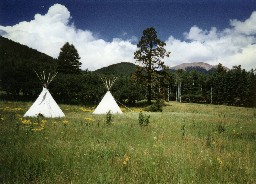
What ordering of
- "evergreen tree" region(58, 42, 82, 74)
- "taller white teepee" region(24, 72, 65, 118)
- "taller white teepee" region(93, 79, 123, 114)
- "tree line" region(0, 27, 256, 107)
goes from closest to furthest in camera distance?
"taller white teepee" region(24, 72, 65, 118) < "taller white teepee" region(93, 79, 123, 114) < "tree line" region(0, 27, 256, 107) < "evergreen tree" region(58, 42, 82, 74)

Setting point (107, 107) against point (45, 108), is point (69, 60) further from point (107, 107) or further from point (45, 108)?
point (45, 108)

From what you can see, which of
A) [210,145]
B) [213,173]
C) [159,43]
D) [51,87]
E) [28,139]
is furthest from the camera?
[51,87]

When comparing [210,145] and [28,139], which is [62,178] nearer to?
[28,139]

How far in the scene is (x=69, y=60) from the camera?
69312mm

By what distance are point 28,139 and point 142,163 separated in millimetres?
5046

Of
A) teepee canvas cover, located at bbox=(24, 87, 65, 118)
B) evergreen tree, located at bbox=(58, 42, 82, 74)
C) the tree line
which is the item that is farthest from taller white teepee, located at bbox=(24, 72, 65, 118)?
evergreen tree, located at bbox=(58, 42, 82, 74)

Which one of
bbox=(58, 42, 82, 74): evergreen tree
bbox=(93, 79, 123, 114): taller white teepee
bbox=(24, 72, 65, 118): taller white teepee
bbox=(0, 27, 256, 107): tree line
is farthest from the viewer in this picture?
bbox=(58, 42, 82, 74): evergreen tree

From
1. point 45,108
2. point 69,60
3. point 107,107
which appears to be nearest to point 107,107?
point 107,107

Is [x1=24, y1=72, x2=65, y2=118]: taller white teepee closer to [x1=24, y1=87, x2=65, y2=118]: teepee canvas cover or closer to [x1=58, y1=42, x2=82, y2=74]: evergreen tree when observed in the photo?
[x1=24, y1=87, x2=65, y2=118]: teepee canvas cover

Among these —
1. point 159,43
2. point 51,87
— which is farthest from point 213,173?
point 51,87

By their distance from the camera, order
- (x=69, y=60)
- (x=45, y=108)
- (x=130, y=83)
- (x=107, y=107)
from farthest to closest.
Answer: (x=69, y=60), (x=130, y=83), (x=107, y=107), (x=45, y=108)

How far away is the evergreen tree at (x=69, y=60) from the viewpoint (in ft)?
226

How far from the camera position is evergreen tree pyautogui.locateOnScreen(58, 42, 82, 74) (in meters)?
68.8

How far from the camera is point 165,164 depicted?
20.6 feet
